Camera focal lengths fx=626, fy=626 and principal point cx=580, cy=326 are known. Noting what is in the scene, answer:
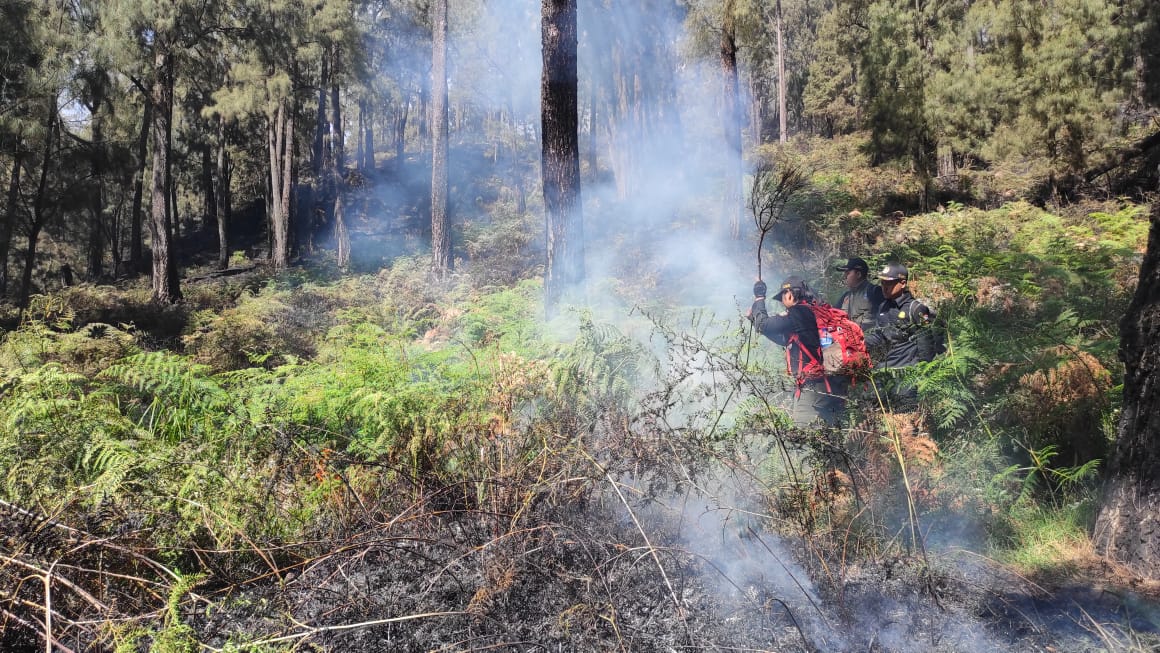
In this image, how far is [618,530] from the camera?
2781 mm

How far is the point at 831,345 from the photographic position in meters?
4.27

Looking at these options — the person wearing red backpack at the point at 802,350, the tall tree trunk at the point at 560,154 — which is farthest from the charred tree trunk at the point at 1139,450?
the tall tree trunk at the point at 560,154

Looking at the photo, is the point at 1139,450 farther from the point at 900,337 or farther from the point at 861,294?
the point at 861,294

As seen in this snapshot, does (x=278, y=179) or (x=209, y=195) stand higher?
(x=209, y=195)

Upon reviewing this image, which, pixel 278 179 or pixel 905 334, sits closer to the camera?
pixel 905 334

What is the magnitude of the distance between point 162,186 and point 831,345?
1583 cm

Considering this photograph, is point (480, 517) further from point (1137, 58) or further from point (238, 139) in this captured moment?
point (238, 139)

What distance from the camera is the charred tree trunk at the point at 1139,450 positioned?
2.66 metres

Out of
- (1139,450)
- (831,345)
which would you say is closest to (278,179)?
(831,345)

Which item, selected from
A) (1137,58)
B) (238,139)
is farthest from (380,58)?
(1137,58)

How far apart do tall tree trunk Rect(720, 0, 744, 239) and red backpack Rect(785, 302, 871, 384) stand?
24.8 feet

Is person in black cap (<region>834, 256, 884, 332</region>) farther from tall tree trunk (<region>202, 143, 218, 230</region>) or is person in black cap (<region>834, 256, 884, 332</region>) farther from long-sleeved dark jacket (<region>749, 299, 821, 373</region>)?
tall tree trunk (<region>202, 143, 218, 230</region>)

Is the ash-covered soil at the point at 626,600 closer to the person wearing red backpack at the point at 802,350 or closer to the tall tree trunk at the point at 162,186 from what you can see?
the person wearing red backpack at the point at 802,350

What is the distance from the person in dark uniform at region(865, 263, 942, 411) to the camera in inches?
153
